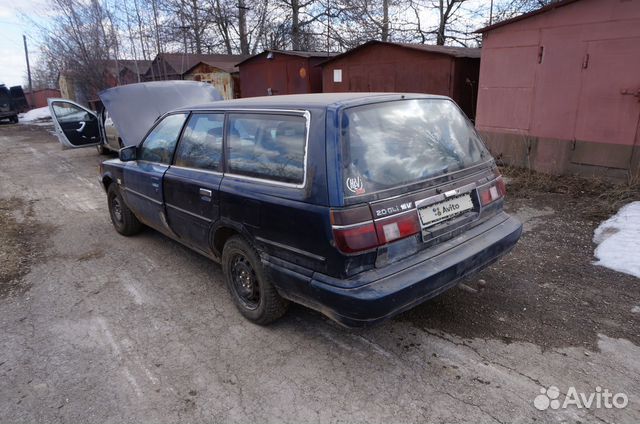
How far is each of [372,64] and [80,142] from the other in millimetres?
7367

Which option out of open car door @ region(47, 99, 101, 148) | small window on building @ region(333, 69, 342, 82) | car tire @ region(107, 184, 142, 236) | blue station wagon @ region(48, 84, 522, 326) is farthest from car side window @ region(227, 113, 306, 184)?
Answer: small window on building @ region(333, 69, 342, 82)

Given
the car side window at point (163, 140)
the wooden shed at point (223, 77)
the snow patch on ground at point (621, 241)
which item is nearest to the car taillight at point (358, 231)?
the car side window at point (163, 140)

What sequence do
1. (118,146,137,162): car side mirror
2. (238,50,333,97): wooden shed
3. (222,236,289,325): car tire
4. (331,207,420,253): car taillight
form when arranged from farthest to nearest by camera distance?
(238,50,333,97): wooden shed < (118,146,137,162): car side mirror < (222,236,289,325): car tire < (331,207,420,253): car taillight

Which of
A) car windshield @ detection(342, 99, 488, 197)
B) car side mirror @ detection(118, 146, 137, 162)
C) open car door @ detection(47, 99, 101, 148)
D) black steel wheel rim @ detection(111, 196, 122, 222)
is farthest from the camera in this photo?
open car door @ detection(47, 99, 101, 148)

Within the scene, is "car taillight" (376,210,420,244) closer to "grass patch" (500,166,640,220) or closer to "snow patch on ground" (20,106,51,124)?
"grass patch" (500,166,640,220)

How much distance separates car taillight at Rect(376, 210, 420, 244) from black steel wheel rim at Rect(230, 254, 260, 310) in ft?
3.75

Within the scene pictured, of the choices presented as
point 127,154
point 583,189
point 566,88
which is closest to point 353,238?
point 127,154

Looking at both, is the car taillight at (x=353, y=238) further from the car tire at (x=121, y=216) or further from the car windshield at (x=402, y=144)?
the car tire at (x=121, y=216)

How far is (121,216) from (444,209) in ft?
13.3

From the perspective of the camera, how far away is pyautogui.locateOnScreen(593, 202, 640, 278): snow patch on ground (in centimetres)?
394

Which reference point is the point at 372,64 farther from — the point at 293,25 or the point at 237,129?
the point at 293,25

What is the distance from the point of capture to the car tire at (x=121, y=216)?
512 cm

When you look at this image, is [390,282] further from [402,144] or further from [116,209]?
[116,209]

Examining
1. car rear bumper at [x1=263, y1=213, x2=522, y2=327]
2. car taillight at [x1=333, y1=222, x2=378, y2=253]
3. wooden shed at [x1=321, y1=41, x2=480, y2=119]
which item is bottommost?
car rear bumper at [x1=263, y1=213, x2=522, y2=327]
